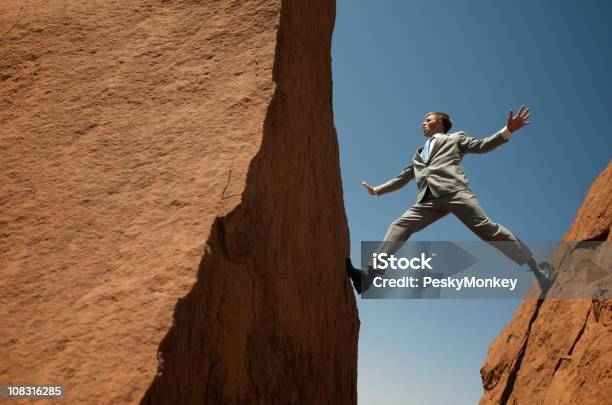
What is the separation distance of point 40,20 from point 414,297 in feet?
12.5

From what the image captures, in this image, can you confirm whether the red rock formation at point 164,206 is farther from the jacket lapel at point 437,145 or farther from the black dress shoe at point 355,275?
the jacket lapel at point 437,145

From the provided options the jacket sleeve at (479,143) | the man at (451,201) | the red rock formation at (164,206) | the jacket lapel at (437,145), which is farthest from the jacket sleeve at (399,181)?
the red rock formation at (164,206)

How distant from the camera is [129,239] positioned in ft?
7.87

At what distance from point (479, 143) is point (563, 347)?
249 cm

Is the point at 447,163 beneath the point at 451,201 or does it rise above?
above

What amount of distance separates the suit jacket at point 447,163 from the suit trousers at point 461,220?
101 mm

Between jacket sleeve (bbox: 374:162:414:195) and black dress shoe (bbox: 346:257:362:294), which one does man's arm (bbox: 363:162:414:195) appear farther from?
black dress shoe (bbox: 346:257:362:294)

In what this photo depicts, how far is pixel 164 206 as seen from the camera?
2529 millimetres

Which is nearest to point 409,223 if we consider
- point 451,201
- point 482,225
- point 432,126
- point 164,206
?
point 451,201

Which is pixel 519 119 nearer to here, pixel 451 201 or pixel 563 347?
pixel 451 201

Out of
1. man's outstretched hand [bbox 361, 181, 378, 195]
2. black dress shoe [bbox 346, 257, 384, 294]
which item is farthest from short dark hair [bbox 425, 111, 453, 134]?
black dress shoe [bbox 346, 257, 384, 294]

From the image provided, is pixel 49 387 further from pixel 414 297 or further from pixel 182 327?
pixel 414 297

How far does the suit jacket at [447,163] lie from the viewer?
4.98 m

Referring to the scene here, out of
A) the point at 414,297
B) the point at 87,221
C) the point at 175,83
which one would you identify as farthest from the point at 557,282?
the point at 87,221
